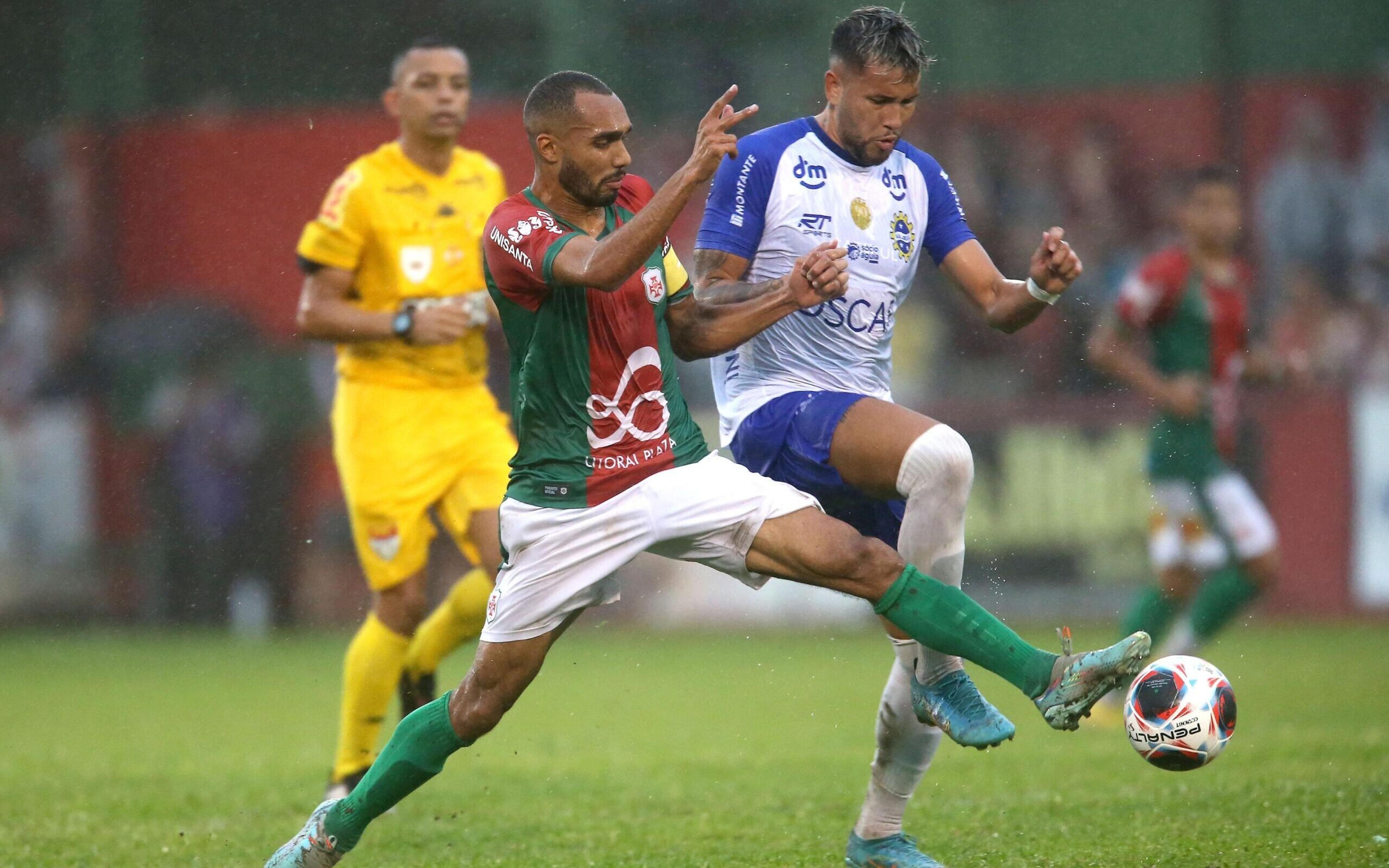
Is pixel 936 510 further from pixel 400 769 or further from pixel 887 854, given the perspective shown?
pixel 400 769

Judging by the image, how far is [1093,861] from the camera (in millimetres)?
5309

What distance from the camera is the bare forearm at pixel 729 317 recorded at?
4816mm

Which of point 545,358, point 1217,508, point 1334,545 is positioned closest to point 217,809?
point 545,358

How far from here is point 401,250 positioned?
22.5 ft

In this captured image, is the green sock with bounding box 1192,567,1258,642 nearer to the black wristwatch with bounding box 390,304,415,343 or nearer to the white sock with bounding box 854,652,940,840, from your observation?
the white sock with bounding box 854,652,940,840

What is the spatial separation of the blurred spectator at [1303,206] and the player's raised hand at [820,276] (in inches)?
419

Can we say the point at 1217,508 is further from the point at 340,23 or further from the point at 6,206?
the point at 6,206

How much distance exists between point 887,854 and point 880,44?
2.63 metres

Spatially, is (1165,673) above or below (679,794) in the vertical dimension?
above

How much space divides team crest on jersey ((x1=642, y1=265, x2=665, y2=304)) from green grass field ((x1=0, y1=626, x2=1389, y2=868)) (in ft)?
6.29

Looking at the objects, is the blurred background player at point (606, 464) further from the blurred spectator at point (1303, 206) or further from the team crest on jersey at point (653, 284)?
the blurred spectator at point (1303, 206)

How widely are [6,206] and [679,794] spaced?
12.0 metres

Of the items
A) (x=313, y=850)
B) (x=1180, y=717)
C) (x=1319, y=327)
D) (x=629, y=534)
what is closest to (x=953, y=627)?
(x=1180, y=717)

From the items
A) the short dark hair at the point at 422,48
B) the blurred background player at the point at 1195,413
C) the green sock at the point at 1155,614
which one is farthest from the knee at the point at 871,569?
the green sock at the point at 1155,614
